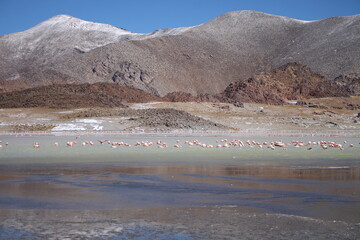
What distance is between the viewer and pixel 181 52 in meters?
128

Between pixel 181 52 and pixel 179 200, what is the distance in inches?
4745

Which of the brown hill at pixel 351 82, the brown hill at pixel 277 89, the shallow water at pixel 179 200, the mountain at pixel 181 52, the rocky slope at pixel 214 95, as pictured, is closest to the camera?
the shallow water at pixel 179 200

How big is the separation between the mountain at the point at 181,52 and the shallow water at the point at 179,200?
252 feet

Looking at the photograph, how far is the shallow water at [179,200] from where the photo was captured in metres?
6.55

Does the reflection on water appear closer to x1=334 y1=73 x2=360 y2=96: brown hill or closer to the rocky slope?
the rocky slope

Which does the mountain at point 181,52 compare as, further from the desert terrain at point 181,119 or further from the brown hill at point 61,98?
the desert terrain at point 181,119

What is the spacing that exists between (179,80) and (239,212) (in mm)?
106574

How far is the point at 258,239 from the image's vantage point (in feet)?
20.1

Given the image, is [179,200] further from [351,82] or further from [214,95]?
[351,82]

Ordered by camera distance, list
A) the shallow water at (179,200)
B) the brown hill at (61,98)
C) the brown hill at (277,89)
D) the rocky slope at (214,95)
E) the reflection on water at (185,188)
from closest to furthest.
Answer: the shallow water at (179,200), the reflection on water at (185,188), the brown hill at (61,98), the rocky slope at (214,95), the brown hill at (277,89)

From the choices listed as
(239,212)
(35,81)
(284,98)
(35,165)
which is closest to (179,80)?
(35,81)

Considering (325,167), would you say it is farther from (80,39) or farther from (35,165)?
(80,39)

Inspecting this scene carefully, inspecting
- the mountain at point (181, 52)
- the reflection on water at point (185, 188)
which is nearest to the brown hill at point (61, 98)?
the mountain at point (181, 52)

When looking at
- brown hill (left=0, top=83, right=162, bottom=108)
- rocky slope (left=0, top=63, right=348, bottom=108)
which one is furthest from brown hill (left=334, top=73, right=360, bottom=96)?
brown hill (left=0, top=83, right=162, bottom=108)
